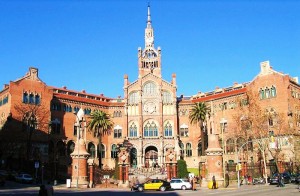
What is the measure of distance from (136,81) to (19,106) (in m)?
27.6

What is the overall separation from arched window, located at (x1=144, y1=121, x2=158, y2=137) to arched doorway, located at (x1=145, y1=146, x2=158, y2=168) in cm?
295

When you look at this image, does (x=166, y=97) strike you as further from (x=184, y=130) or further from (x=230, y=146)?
(x=230, y=146)

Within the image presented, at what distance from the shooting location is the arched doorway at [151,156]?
275 feet

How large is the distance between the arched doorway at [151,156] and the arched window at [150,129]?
2953 millimetres

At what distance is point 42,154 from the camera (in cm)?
7231

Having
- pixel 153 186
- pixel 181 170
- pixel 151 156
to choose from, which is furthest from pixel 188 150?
pixel 153 186

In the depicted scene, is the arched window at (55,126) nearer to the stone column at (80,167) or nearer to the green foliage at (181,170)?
the green foliage at (181,170)

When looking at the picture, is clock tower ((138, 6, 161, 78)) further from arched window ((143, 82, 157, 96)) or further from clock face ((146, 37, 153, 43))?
clock face ((146, 37, 153, 43))

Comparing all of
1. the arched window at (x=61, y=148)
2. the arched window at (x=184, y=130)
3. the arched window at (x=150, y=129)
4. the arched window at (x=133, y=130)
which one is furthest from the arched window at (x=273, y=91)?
the arched window at (x=61, y=148)

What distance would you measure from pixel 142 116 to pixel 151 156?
922 centimetres

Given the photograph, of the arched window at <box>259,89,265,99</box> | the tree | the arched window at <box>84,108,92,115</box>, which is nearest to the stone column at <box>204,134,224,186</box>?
the arched window at <box>259,89,265,99</box>

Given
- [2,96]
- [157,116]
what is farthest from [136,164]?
[2,96]

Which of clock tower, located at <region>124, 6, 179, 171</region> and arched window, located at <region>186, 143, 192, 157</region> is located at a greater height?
clock tower, located at <region>124, 6, 179, 171</region>

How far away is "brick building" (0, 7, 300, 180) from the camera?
68.8 meters
